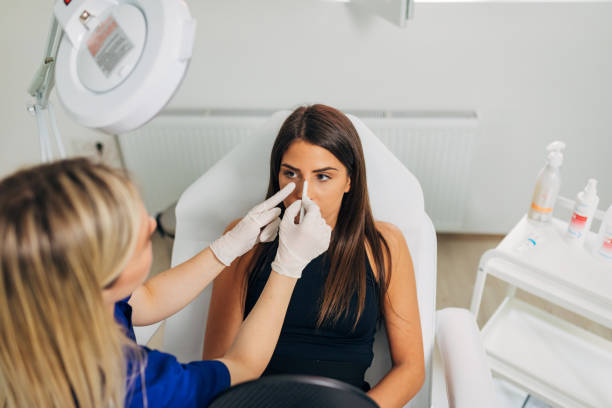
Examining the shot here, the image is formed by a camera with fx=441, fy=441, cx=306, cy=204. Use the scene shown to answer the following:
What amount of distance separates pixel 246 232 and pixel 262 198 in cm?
34

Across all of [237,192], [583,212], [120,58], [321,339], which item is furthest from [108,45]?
[583,212]

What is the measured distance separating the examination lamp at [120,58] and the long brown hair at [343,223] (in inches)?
18.6

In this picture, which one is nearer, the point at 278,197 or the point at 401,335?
the point at 278,197

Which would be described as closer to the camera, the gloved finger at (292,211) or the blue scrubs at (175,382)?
the blue scrubs at (175,382)

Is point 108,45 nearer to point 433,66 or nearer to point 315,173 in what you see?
point 315,173

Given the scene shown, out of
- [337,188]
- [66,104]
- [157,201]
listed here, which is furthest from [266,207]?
Result: [157,201]

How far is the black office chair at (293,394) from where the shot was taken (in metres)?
0.53

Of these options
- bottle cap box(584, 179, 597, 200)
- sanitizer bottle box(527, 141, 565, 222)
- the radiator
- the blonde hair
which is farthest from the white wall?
the blonde hair

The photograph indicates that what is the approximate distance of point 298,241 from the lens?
976mm

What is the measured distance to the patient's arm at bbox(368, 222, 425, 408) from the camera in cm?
108

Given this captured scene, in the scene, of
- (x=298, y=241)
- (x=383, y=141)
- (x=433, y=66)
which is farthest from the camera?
(x=383, y=141)

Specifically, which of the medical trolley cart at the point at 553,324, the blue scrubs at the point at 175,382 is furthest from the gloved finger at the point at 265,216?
the medical trolley cart at the point at 553,324

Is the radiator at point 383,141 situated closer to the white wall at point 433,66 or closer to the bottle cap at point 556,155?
the white wall at point 433,66

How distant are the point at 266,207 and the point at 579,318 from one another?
5.46 feet
